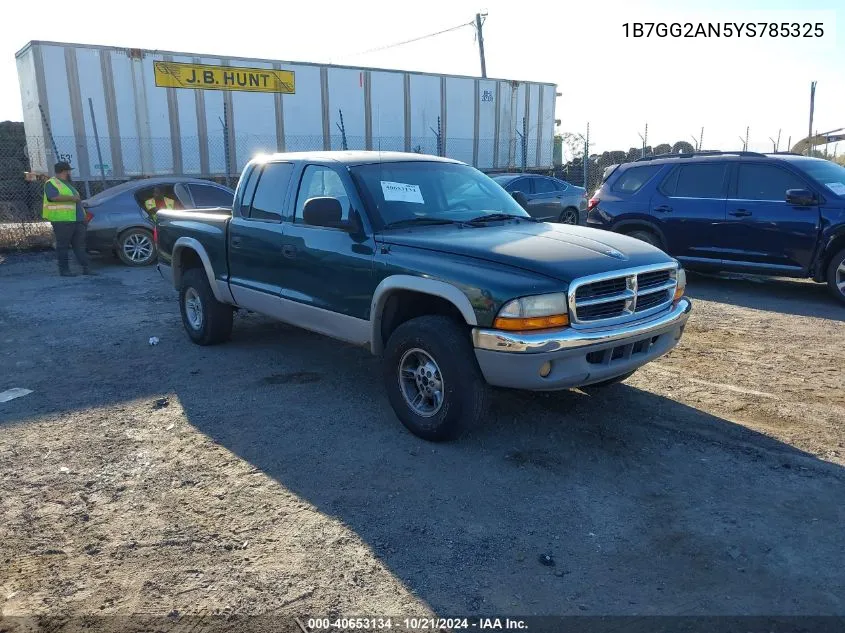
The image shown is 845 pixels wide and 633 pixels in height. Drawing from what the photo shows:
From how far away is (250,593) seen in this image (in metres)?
2.89

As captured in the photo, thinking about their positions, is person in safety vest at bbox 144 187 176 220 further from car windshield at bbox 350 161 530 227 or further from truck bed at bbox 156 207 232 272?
car windshield at bbox 350 161 530 227

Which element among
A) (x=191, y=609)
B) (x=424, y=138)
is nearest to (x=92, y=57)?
(x=424, y=138)

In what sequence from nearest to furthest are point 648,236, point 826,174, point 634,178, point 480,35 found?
point 826,174 → point 648,236 → point 634,178 → point 480,35

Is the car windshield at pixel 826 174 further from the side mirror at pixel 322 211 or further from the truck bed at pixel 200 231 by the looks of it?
the truck bed at pixel 200 231

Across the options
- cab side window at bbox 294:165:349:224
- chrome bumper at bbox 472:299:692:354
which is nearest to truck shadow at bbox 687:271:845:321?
chrome bumper at bbox 472:299:692:354

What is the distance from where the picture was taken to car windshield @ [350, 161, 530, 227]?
191 inches

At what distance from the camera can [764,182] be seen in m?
8.63

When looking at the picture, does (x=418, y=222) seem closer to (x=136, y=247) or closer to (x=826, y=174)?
(x=826, y=174)

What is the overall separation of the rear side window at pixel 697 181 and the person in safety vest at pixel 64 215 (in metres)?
9.12

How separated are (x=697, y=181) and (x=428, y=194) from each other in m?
5.67

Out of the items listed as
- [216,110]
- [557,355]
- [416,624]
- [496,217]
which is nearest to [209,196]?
[216,110]

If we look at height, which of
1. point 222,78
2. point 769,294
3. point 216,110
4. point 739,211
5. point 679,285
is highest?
point 222,78

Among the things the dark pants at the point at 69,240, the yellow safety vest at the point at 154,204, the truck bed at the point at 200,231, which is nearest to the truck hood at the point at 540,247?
the truck bed at the point at 200,231

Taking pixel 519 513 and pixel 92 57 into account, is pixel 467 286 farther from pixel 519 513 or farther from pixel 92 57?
pixel 92 57
